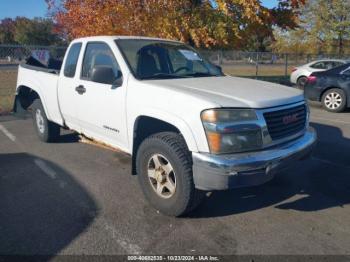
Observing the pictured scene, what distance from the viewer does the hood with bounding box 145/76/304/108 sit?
3.46 meters

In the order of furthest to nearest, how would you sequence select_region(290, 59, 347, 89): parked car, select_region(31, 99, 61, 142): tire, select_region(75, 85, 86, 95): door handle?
select_region(290, 59, 347, 89): parked car
select_region(31, 99, 61, 142): tire
select_region(75, 85, 86, 95): door handle

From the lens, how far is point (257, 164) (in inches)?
129

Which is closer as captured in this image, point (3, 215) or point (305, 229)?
point (305, 229)

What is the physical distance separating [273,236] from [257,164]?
2.56 ft

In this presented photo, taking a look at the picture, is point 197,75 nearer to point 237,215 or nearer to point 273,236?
point 237,215

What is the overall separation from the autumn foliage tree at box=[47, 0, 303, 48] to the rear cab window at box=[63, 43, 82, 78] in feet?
18.0

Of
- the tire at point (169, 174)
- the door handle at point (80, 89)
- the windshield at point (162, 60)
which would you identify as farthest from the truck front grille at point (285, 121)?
the door handle at point (80, 89)

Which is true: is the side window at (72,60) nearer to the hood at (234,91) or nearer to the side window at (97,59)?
the side window at (97,59)

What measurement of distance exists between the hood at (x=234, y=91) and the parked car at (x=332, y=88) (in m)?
6.78

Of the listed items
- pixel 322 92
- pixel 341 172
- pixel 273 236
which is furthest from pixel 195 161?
pixel 322 92

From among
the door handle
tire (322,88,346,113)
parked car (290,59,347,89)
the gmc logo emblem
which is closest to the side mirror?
the door handle

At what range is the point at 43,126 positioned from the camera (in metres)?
6.59

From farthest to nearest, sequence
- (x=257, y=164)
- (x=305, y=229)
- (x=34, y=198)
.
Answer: (x=34, y=198)
(x=305, y=229)
(x=257, y=164)

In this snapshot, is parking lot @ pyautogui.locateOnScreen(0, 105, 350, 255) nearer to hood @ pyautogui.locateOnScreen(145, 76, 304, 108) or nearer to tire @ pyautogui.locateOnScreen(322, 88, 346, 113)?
hood @ pyautogui.locateOnScreen(145, 76, 304, 108)
